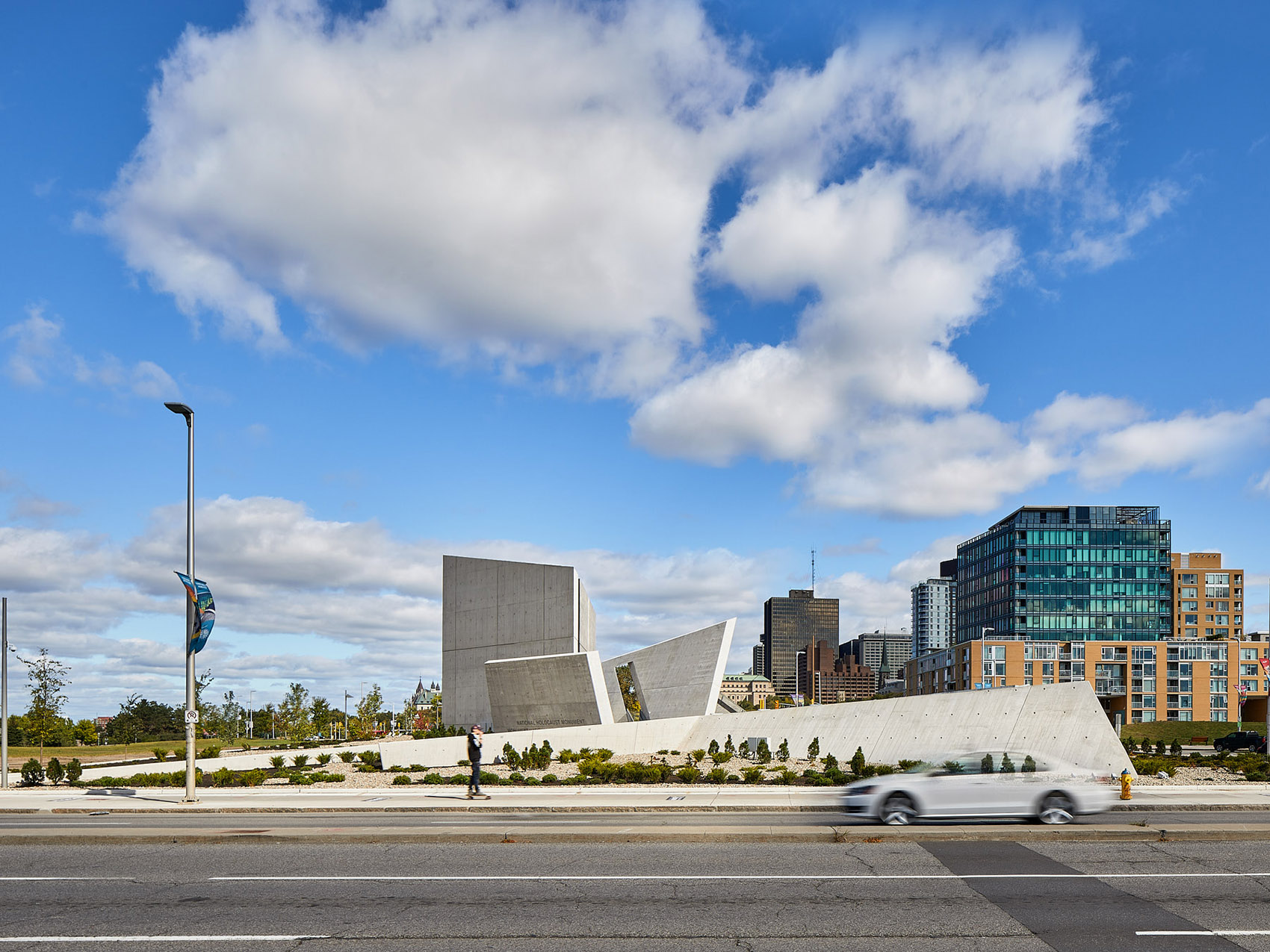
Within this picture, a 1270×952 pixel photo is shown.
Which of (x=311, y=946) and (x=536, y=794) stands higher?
(x=311, y=946)

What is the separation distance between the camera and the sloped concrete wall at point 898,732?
29.4 meters

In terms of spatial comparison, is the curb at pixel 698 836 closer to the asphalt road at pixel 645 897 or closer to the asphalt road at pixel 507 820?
the asphalt road at pixel 645 897

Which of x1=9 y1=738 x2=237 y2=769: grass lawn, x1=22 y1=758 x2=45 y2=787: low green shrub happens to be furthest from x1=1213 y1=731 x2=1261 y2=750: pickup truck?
x1=22 y1=758 x2=45 y2=787: low green shrub

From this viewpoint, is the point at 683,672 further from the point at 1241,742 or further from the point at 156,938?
the point at 1241,742

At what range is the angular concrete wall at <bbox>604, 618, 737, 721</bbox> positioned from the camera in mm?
42406

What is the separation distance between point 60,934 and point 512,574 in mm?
45040

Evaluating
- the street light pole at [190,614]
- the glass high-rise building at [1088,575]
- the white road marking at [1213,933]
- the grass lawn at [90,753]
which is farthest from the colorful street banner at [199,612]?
the glass high-rise building at [1088,575]

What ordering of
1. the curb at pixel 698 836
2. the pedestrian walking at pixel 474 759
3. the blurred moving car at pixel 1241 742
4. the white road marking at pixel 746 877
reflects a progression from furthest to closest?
the blurred moving car at pixel 1241 742 → the pedestrian walking at pixel 474 759 → the curb at pixel 698 836 → the white road marking at pixel 746 877

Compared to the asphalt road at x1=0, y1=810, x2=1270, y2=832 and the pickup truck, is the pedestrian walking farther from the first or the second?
the pickup truck

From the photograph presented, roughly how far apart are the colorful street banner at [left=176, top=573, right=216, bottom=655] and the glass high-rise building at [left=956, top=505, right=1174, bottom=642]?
13350 centimetres

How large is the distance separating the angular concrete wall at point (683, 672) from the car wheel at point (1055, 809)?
2234 cm

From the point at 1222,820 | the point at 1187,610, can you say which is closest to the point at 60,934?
the point at 1222,820

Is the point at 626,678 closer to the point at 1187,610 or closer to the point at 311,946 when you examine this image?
the point at 311,946

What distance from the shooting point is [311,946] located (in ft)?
30.3
